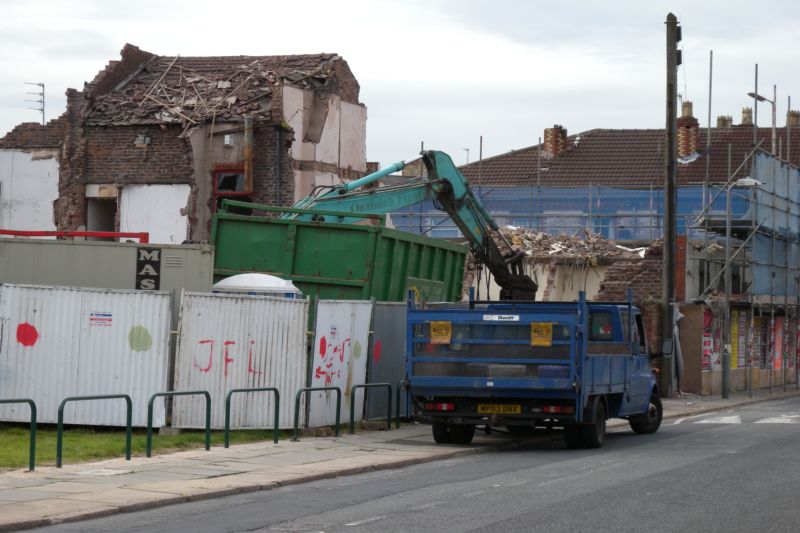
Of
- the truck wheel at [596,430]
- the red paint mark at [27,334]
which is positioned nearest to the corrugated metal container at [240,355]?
the red paint mark at [27,334]

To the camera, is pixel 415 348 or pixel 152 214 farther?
pixel 152 214

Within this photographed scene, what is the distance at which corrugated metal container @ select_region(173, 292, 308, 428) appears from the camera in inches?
750

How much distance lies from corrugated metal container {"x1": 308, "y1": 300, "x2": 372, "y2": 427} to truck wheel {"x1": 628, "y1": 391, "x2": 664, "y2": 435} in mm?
5072

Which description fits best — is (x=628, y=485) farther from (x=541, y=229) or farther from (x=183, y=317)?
(x=541, y=229)

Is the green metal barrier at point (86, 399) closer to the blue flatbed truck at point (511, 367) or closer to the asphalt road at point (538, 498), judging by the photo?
the asphalt road at point (538, 498)

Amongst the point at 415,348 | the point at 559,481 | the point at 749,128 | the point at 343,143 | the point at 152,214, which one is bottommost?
the point at 559,481

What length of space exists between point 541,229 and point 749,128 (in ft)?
54.9

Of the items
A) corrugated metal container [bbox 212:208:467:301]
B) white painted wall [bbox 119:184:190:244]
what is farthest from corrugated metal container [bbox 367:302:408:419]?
white painted wall [bbox 119:184:190:244]

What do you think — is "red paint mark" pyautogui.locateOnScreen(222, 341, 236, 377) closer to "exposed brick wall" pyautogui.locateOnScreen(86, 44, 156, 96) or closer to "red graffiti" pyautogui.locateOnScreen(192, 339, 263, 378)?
"red graffiti" pyautogui.locateOnScreen(192, 339, 263, 378)

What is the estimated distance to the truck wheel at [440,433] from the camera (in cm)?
2006

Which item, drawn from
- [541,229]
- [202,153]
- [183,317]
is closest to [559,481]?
[183,317]

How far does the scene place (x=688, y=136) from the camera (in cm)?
6219

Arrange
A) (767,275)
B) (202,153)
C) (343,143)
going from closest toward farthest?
1. (202,153)
2. (343,143)
3. (767,275)

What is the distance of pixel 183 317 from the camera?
19.0m
